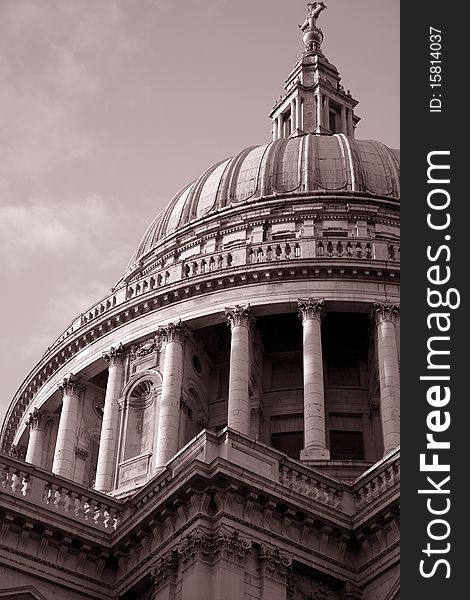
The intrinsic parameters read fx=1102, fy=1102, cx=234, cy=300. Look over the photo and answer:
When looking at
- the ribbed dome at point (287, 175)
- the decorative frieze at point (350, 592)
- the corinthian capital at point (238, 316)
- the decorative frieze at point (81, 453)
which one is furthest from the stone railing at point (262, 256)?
the decorative frieze at point (350, 592)

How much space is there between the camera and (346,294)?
143 feet

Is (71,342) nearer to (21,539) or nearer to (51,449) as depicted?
(51,449)

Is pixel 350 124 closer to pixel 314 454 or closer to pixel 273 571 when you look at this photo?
pixel 314 454

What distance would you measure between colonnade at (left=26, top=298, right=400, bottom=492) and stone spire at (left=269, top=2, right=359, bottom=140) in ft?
67.4

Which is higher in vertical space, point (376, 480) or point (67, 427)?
point (67, 427)

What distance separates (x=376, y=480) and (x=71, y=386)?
68.1 feet

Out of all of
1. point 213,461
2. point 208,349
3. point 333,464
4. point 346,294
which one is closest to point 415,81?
point 213,461

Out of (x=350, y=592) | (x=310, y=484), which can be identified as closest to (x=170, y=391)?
(x=310, y=484)

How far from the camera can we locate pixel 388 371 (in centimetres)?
4156

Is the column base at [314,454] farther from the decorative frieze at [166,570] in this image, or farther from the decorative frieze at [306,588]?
the decorative frieze at [166,570]

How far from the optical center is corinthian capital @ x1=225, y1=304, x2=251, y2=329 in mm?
43312

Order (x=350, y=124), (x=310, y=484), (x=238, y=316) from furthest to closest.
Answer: (x=350, y=124)
(x=238, y=316)
(x=310, y=484)

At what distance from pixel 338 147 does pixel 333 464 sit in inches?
859

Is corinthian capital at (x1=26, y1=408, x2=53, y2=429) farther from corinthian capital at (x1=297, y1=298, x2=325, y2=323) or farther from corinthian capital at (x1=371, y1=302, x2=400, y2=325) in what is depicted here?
corinthian capital at (x1=371, y1=302, x2=400, y2=325)
